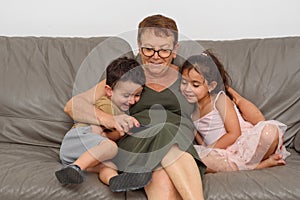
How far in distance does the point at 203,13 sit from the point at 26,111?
1.07 m

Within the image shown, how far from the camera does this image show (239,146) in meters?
2.07

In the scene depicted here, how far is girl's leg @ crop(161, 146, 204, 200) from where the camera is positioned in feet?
5.69

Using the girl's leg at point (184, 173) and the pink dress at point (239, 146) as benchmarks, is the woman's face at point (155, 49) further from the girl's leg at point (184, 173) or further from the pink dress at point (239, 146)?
the girl's leg at point (184, 173)

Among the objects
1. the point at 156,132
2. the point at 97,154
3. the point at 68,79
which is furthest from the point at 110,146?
the point at 68,79

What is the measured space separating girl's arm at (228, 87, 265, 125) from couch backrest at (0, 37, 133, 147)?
539mm

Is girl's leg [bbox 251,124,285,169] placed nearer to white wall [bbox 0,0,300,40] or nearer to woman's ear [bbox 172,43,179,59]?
woman's ear [bbox 172,43,179,59]

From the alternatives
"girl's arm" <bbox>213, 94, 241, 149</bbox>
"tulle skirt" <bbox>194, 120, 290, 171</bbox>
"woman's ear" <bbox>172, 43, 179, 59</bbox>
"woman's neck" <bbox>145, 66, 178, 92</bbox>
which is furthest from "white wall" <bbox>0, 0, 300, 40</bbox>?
"tulle skirt" <bbox>194, 120, 290, 171</bbox>

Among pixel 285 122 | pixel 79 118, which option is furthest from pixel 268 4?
pixel 79 118

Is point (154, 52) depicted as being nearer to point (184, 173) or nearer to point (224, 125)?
point (224, 125)

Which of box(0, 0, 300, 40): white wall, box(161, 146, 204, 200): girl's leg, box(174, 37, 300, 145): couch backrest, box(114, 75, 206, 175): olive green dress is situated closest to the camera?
box(161, 146, 204, 200): girl's leg

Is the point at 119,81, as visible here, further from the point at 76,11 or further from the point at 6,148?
the point at 76,11

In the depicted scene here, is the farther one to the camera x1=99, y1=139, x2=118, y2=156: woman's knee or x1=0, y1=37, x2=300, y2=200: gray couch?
x1=0, y1=37, x2=300, y2=200: gray couch

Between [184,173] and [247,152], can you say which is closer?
[184,173]

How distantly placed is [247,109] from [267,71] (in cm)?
23
